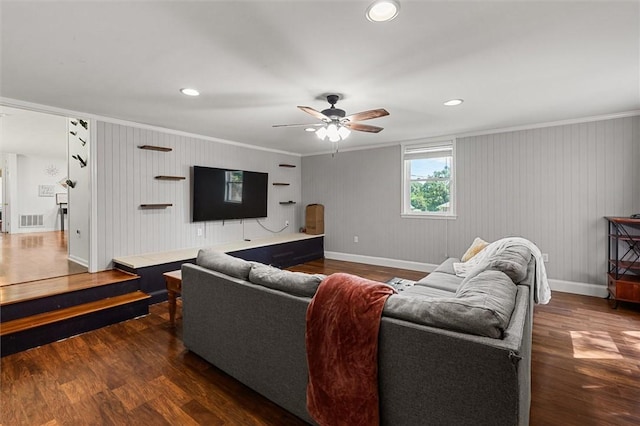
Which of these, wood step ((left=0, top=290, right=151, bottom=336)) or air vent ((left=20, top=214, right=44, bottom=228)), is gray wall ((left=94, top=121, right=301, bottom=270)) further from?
air vent ((left=20, top=214, right=44, bottom=228))

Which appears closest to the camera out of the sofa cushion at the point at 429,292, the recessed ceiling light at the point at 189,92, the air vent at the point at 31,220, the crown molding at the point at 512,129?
the sofa cushion at the point at 429,292

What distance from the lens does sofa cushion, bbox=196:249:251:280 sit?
Answer: 2.20m

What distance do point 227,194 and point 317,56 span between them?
359 centimetres

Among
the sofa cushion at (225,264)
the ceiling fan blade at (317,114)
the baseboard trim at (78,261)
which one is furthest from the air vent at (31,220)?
the ceiling fan blade at (317,114)

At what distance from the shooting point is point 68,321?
2.89 meters

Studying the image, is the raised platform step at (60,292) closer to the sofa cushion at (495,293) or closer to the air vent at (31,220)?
the sofa cushion at (495,293)

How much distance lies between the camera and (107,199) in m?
3.98

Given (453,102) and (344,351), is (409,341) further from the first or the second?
(453,102)

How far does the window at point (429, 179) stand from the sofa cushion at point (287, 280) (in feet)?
13.0

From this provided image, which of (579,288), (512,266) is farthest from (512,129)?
(512,266)

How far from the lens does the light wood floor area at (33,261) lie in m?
3.66

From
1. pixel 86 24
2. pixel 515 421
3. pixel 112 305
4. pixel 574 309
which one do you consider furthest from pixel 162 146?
pixel 574 309

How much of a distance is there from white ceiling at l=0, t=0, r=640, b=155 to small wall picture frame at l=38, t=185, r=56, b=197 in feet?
23.3

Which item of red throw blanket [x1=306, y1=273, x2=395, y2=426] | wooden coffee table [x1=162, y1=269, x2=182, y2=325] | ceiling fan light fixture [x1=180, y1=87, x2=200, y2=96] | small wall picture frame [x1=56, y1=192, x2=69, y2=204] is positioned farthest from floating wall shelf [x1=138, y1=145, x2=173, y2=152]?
small wall picture frame [x1=56, y1=192, x2=69, y2=204]
